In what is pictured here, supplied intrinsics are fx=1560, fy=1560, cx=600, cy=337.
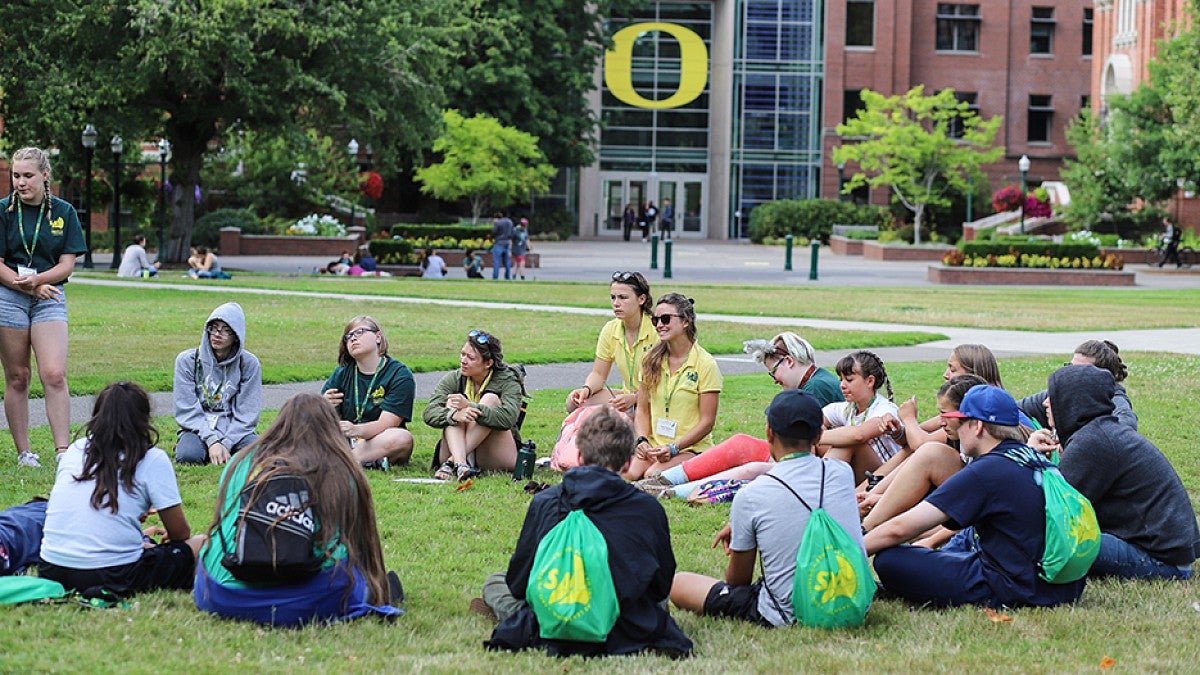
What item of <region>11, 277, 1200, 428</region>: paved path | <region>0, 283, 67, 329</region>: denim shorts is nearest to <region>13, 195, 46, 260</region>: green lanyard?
<region>0, 283, 67, 329</region>: denim shorts

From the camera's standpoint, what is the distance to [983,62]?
223ft

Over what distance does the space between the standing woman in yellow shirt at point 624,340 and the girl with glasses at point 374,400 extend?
1.14m

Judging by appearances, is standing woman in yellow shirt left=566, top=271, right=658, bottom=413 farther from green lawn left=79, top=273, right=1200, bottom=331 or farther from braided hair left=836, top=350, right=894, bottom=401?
green lawn left=79, top=273, right=1200, bottom=331

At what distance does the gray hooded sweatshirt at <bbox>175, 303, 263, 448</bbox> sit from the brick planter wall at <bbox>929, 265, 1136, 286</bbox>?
30083 mm

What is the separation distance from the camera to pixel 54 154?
4231cm

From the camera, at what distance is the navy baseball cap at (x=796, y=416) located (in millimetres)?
6172

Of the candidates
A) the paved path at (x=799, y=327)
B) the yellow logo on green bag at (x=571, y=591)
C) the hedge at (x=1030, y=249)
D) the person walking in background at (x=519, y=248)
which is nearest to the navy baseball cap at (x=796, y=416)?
the yellow logo on green bag at (x=571, y=591)

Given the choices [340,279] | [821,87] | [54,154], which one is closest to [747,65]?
[821,87]

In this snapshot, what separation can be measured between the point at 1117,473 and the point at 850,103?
204 ft

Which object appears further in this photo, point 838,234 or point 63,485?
point 838,234

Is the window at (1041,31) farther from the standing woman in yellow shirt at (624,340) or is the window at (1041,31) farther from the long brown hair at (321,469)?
the long brown hair at (321,469)

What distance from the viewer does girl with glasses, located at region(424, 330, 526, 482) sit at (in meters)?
9.77

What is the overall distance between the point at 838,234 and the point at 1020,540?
2080 inches

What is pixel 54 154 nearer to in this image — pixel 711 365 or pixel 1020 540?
pixel 711 365
